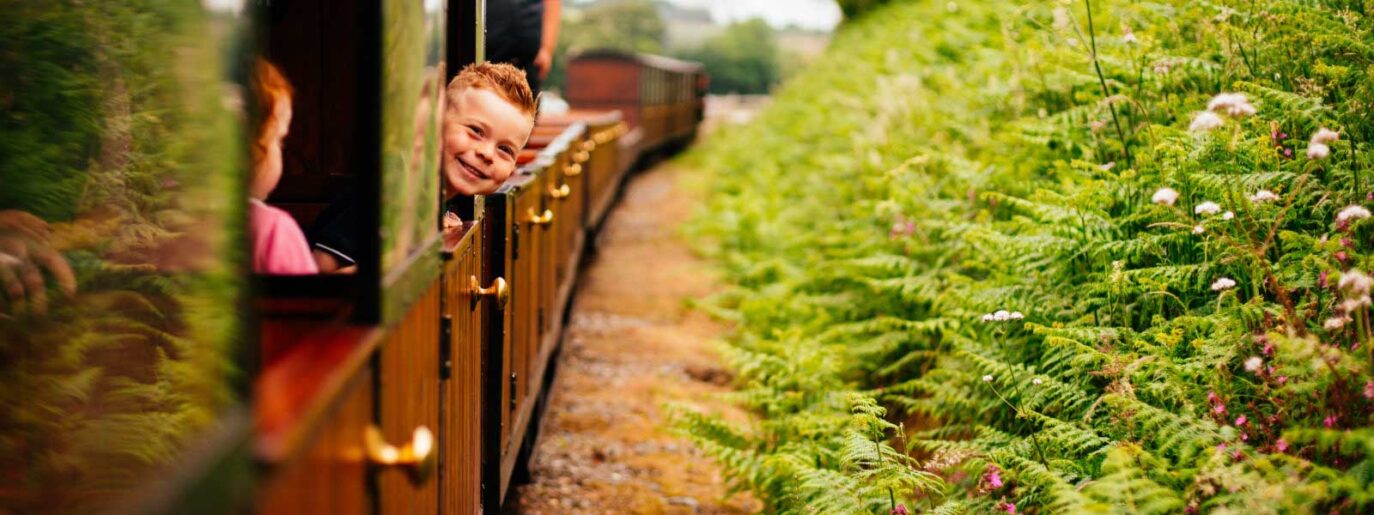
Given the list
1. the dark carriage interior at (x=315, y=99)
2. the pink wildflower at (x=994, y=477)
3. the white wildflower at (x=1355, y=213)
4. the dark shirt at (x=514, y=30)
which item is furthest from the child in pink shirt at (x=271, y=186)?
the dark shirt at (x=514, y=30)

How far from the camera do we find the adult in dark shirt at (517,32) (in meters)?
6.38

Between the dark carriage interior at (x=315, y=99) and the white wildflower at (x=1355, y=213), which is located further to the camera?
the dark carriage interior at (x=315, y=99)

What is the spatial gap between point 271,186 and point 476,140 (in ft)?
3.70

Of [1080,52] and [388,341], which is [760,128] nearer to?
[1080,52]

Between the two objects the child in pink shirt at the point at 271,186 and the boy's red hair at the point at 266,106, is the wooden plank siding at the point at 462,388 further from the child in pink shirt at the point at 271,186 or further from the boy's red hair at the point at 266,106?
the boy's red hair at the point at 266,106

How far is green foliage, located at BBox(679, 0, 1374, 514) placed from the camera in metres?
2.88

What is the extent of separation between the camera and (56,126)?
373 centimetres

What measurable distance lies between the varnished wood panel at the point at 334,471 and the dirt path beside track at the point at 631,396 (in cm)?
310

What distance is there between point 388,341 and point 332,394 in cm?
42

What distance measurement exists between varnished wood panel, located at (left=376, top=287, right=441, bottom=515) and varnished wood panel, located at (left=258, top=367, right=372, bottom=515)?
80mm

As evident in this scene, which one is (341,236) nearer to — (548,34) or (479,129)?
(479,129)

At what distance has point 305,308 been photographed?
6.92ft

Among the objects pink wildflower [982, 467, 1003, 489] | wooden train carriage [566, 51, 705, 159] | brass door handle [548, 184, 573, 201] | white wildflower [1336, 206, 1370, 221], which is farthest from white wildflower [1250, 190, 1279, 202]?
wooden train carriage [566, 51, 705, 159]

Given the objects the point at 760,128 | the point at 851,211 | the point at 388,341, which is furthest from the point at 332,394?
the point at 760,128
